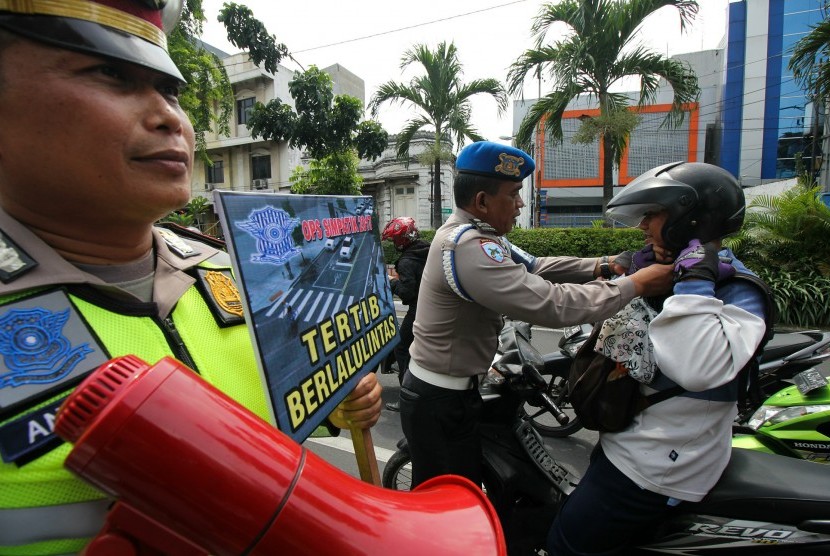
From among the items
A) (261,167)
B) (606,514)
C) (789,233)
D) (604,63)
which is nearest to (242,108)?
(261,167)

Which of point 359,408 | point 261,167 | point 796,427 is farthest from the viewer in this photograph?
point 261,167

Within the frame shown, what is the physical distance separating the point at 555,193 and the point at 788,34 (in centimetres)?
1551

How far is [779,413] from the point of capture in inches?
83.7

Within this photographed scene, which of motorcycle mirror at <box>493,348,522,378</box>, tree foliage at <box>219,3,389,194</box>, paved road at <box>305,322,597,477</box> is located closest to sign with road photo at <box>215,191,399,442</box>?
motorcycle mirror at <box>493,348,522,378</box>

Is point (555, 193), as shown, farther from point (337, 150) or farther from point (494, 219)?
point (494, 219)

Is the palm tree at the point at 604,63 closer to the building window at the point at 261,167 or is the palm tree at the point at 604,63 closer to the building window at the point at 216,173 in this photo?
the building window at the point at 261,167

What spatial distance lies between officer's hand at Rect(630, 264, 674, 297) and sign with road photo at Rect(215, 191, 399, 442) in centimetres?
82

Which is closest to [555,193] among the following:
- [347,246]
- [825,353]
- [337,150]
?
[337,150]

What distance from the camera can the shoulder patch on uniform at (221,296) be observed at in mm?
935

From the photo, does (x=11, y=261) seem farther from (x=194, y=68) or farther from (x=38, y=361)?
(x=194, y=68)

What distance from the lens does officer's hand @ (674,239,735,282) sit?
3.96 ft

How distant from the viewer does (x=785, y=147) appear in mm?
22656

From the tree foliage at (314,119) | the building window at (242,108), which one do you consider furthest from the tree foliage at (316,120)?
the building window at (242,108)

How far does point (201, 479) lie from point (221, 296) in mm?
587
